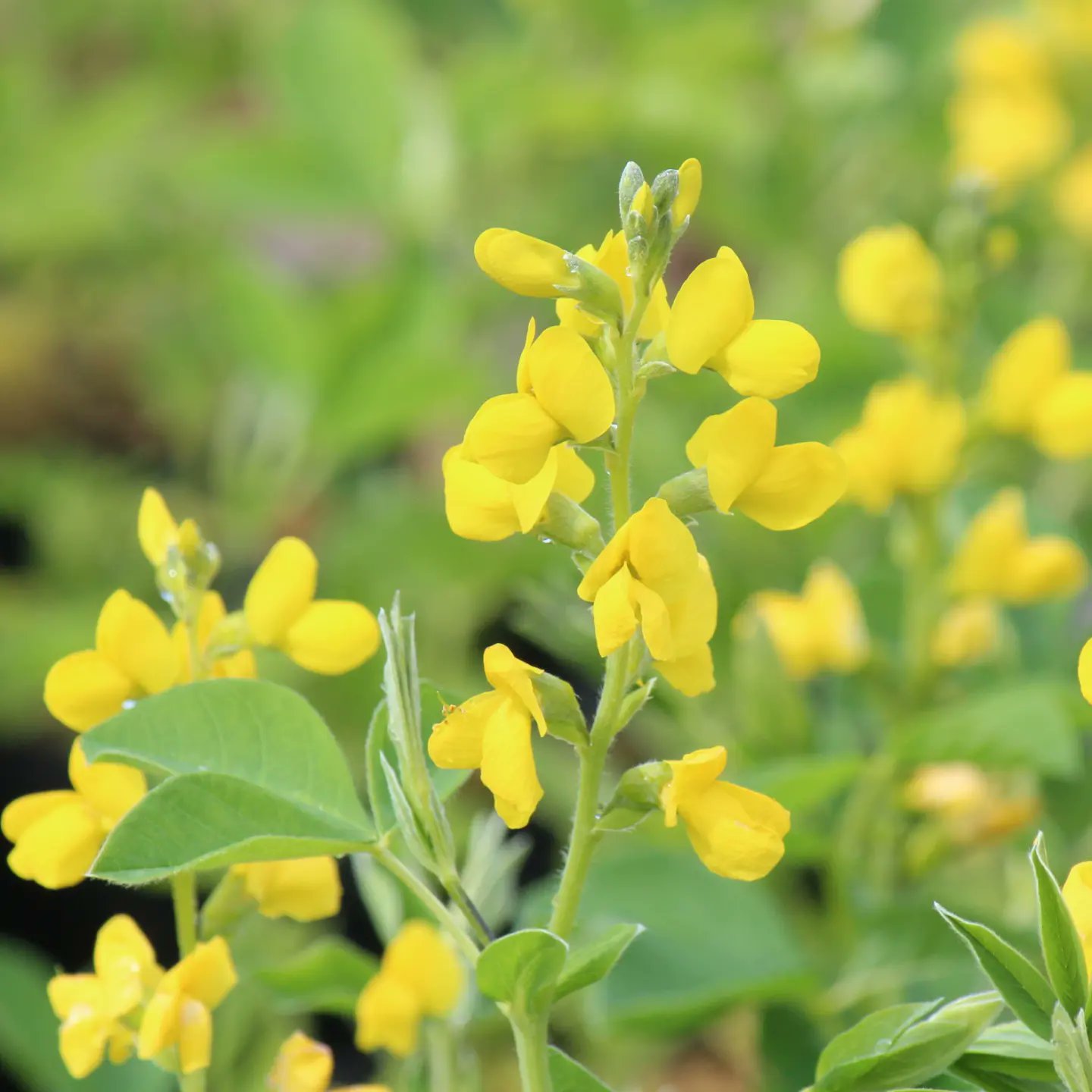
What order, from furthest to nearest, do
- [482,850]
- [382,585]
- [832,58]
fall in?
[832,58], [382,585], [482,850]

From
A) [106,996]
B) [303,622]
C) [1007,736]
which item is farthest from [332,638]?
[1007,736]

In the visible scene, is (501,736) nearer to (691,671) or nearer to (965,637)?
(691,671)

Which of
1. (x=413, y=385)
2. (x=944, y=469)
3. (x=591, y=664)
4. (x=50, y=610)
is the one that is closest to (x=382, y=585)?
(x=413, y=385)

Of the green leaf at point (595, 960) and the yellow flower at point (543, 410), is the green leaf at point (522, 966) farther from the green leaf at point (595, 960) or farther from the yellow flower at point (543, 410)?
the yellow flower at point (543, 410)

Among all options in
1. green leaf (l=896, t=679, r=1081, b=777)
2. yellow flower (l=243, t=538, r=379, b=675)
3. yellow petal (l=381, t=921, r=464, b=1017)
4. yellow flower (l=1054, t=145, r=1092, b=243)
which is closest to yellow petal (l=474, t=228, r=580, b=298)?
yellow flower (l=243, t=538, r=379, b=675)

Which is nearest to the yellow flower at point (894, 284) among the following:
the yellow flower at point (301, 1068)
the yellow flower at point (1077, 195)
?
the yellow flower at point (301, 1068)

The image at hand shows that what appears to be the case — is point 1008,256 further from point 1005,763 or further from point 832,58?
point 832,58

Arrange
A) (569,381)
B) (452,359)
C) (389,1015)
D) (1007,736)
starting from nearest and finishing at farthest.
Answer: (569,381) < (389,1015) < (1007,736) < (452,359)
